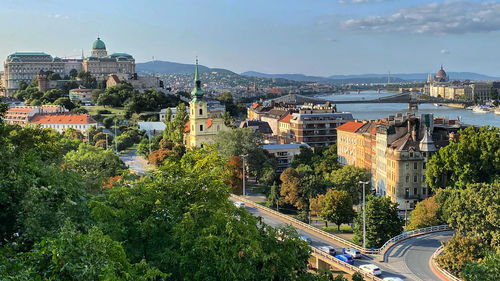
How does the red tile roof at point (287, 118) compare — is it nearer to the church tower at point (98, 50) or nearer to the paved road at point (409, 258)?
the paved road at point (409, 258)

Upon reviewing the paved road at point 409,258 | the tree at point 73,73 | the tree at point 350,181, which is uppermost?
the tree at point 73,73

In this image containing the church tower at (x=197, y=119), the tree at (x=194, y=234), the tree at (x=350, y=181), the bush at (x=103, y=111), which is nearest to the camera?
the tree at (x=194, y=234)

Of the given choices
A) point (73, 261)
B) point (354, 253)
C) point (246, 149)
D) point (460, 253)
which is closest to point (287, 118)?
point (246, 149)

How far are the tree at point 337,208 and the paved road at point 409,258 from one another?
428cm

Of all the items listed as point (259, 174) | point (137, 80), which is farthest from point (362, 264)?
point (137, 80)

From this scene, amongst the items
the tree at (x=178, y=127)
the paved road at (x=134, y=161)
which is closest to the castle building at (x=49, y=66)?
the paved road at (x=134, y=161)

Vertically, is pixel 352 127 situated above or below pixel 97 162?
above

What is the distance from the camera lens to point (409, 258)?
91.8ft

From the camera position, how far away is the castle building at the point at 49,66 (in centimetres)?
13800

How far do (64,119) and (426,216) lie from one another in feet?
220

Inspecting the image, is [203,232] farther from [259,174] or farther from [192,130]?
[192,130]

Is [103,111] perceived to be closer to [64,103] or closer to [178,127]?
[64,103]

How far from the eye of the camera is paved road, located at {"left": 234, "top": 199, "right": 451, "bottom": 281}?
2584cm

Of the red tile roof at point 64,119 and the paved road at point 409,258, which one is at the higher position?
the red tile roof at point 64,119
